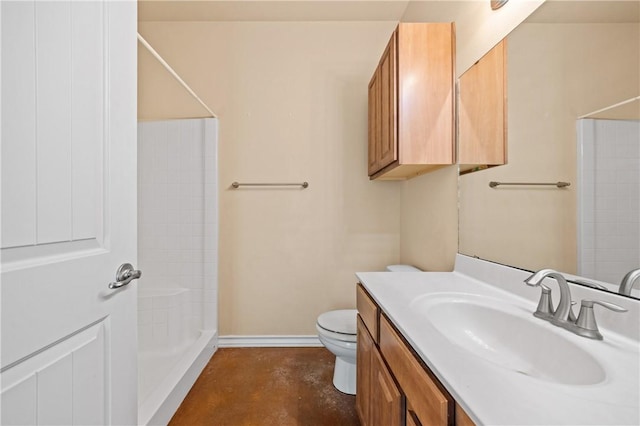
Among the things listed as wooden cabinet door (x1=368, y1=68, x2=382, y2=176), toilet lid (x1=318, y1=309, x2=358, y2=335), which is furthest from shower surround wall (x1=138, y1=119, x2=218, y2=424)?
wooden cabinet door (x1=368, y1=68, x2=382, y2=176)

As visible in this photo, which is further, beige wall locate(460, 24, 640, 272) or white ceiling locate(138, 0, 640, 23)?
white ceiling locate(138, 0, 640, 23)

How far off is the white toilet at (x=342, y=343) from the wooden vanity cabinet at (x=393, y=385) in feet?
0.76

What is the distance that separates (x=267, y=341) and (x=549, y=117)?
2.24m

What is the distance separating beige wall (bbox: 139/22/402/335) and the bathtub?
28cm

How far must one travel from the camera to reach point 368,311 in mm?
1179

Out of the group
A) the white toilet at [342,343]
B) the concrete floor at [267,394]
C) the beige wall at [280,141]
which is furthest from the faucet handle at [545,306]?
the beige wall at [280,141]

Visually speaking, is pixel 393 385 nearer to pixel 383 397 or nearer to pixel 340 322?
pixel 383 397

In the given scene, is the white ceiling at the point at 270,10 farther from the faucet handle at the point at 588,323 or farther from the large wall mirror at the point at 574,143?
the faucet handle at the point at 588,323

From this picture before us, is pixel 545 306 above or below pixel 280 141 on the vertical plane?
below

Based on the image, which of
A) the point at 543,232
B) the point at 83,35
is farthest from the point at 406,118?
the point at 83,35

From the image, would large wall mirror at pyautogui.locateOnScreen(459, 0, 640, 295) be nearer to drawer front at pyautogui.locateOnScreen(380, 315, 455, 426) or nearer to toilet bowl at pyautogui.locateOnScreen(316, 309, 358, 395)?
drawer front at pyautogui.locateOnScreen(380, 315, 455, 426)

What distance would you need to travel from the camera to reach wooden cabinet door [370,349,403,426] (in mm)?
819

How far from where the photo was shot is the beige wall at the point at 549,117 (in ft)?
2.51

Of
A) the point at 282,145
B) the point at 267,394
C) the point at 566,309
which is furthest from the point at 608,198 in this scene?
the point at 282,145
